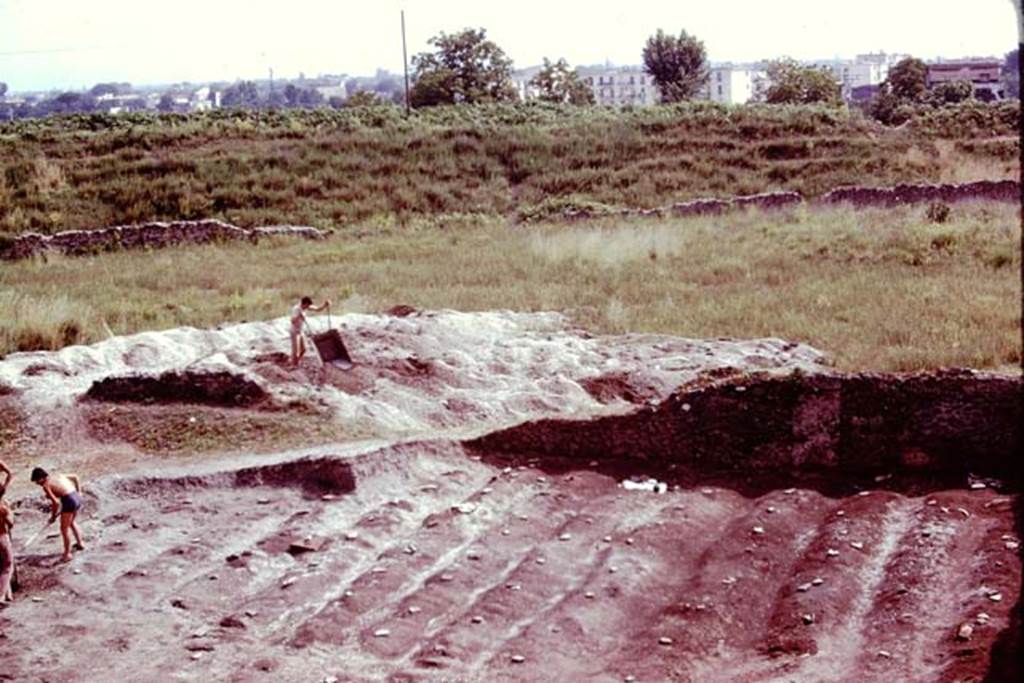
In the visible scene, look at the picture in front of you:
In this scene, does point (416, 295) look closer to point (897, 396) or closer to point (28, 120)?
point (897, 396)

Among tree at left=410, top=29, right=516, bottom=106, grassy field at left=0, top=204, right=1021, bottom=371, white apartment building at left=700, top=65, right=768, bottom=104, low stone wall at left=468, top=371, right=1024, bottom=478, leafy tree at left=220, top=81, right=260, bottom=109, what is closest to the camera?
low stone wall at left=468, top=371, right=1024, bottom=478

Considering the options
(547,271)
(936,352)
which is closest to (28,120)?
(547,271)

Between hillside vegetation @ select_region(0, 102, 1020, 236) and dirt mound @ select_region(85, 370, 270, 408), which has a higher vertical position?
hillside vegetation @ select_region(0, 102, 1020, 236)

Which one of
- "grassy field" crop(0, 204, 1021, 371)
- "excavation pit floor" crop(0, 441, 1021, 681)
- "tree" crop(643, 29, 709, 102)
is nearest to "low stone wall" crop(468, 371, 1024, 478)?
"excavation pit floor" crop(0, 441, 1021, 681)

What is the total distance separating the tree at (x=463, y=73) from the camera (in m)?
59.5

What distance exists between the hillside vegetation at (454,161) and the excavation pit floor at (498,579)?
18.6m

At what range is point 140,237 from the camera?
26.4m

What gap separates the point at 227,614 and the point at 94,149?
27579 millimetres

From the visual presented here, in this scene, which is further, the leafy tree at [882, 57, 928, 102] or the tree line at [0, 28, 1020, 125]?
the leafy tree at [882, 57, 928, 102]

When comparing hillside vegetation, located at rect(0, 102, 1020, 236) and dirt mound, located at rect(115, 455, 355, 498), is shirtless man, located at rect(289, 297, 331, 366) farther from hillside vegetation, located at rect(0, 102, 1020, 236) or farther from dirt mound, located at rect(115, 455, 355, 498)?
hillside vegetation, located at rect(0, 102, 1020, 236)

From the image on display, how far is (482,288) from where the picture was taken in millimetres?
18703

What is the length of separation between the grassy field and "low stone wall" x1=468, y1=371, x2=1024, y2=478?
2.35m

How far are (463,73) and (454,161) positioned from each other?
1138 inches

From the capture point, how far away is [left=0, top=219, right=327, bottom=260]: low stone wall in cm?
2597
